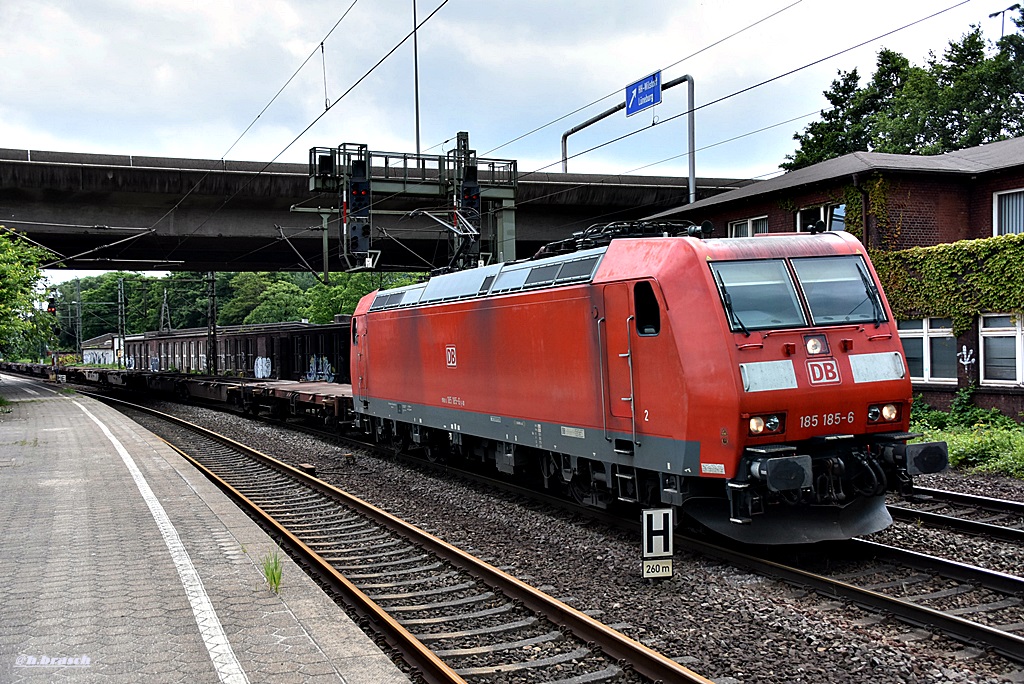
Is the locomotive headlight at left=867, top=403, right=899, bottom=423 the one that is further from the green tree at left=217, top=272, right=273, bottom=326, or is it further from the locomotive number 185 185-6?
the green tree at left=217, top=272, right=273, bottom=326

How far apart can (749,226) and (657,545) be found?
1978cm

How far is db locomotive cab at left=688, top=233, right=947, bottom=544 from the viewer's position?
28.4 ft

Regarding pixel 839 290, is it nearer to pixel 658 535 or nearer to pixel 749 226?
pixel 658 535

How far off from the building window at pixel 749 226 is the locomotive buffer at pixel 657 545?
18778 mm

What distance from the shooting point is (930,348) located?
2102 centimetres

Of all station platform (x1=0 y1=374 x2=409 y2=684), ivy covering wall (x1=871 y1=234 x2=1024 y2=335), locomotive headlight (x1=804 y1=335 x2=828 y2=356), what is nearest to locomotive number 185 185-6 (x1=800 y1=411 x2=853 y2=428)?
locomotive headlight (x1=804 y1=335 x2=828 y2=356)

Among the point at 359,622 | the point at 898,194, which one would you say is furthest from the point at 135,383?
the point at 359,622

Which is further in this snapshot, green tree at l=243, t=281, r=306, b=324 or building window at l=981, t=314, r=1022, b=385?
green tree at l=243, t=281, r=306, b=324

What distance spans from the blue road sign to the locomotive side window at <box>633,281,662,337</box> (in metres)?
12.0

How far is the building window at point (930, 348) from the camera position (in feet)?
66.9

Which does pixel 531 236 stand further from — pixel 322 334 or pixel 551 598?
pixel 551 598

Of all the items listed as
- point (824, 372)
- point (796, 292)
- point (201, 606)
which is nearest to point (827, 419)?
point (824, 372)

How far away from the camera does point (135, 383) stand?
48.8 meters

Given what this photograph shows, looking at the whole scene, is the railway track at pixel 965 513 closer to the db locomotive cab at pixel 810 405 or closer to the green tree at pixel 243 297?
the db locomotive cab at pixel 810 405
